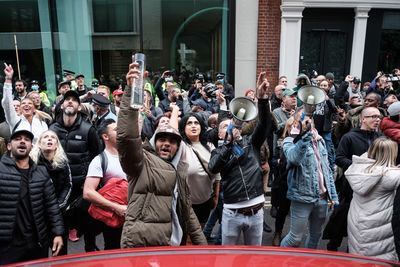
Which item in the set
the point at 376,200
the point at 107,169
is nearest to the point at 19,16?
the point at 107,169

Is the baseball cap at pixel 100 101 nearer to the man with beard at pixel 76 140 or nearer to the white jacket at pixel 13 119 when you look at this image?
the man with beard at pixel 76 140

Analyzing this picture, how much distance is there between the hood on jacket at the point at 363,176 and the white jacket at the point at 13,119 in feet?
14.0

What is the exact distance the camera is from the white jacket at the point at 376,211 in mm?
2936

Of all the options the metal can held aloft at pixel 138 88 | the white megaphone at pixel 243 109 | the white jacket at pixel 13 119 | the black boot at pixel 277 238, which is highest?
the metal can held aloft at pixel 138 88

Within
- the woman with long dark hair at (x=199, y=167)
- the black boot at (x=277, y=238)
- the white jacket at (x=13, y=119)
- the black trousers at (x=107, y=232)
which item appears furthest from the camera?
the white jacket at (x=13, y=119)

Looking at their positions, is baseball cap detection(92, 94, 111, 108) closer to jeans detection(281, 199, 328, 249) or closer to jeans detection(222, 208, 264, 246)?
jeans detection(222, 208, 264, 246)

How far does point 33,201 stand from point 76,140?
1.43 meters

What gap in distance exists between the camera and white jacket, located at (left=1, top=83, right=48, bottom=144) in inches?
185

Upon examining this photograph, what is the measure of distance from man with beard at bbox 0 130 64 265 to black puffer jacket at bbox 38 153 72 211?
452 mm

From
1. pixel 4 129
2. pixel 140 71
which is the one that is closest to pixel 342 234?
pixel 140 71

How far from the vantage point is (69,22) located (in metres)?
10.0

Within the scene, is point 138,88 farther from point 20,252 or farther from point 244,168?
point 20,252

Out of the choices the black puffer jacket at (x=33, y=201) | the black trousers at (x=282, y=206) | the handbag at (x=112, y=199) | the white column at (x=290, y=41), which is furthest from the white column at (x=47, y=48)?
the black trousers at (x=282, y=206)

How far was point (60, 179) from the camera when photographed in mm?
3498
